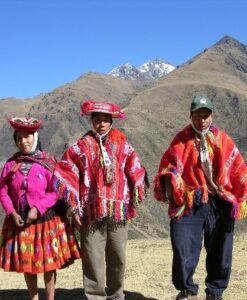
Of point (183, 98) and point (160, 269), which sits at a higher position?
point (183, 98)

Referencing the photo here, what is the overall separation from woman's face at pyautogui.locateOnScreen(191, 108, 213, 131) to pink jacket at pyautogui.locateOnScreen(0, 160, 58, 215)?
1.29 meters

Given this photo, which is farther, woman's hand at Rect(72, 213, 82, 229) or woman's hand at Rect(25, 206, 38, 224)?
woman's hand at Rect(72, 213, 82, 229)

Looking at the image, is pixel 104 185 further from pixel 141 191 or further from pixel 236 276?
pixel 236 276

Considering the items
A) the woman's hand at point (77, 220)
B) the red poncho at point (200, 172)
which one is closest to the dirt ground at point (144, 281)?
the red poncho at point (200, 172)

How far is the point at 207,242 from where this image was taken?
16.3ft

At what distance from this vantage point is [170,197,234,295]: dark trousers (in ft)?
15.6

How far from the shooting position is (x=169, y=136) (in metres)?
121

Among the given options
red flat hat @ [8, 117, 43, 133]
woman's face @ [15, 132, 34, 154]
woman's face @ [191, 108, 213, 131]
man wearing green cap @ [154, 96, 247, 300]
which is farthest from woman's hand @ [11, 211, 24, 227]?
woman's face @ [191, 108, 213, 131]

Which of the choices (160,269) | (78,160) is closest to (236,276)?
(160,269)

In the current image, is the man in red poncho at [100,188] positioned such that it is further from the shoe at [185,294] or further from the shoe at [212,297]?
the shoe at [212,297]

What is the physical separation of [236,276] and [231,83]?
165806 millimetres

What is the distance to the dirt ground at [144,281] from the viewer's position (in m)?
5.71

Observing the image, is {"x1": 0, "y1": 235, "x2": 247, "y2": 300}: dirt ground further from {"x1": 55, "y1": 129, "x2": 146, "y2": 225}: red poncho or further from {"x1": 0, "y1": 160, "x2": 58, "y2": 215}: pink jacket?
{"x1": 0, "y1": 160, "x2": 58, "y2": 215}: pink jacket

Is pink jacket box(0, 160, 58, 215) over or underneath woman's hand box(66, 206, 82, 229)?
over
